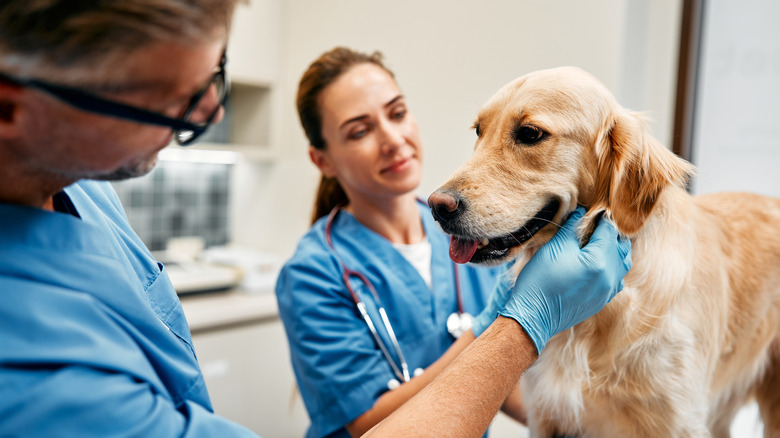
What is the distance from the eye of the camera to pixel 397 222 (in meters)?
1.37

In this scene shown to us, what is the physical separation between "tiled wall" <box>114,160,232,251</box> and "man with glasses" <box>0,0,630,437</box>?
2.09 m

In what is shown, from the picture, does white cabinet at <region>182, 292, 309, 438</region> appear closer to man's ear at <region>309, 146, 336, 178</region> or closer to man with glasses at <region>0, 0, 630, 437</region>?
Result: man's ear at <region>309, 146, 336, 178</region>

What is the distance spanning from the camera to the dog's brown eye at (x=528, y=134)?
34.3 inches

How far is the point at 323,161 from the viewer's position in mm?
1400

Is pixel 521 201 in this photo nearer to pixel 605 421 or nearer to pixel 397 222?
pixel 605 421

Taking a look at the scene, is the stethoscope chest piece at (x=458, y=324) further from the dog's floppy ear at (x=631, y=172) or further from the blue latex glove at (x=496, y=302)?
the dog's floppy ear at (x=631, y=172)

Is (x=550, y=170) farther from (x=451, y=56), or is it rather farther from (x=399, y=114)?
(x=451, y=56)

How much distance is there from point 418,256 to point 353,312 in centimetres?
26

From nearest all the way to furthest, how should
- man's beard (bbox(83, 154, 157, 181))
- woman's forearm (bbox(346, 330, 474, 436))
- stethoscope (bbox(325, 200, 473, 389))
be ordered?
man's beard (bbox(83, 154, 157, 181)), woman's forearm (bbox(346, 330, 474, 436)), stethoscope (bbox(325, 200, 473, 389))

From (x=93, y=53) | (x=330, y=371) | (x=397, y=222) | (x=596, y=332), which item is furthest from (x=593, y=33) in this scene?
(x=93, y=53)

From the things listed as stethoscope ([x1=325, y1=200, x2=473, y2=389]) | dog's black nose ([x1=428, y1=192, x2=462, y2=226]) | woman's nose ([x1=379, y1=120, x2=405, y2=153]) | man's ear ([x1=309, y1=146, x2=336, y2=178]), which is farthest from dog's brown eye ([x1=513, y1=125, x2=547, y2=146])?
man's ear ([x1=309, y1=146, x2=336, y2=178])

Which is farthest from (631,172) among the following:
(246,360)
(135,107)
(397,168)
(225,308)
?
(246,360)

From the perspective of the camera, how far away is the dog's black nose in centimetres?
86

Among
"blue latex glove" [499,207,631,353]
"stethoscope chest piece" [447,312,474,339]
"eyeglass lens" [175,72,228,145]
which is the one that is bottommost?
"stethoscope chest piece" [447,312,474,339]
